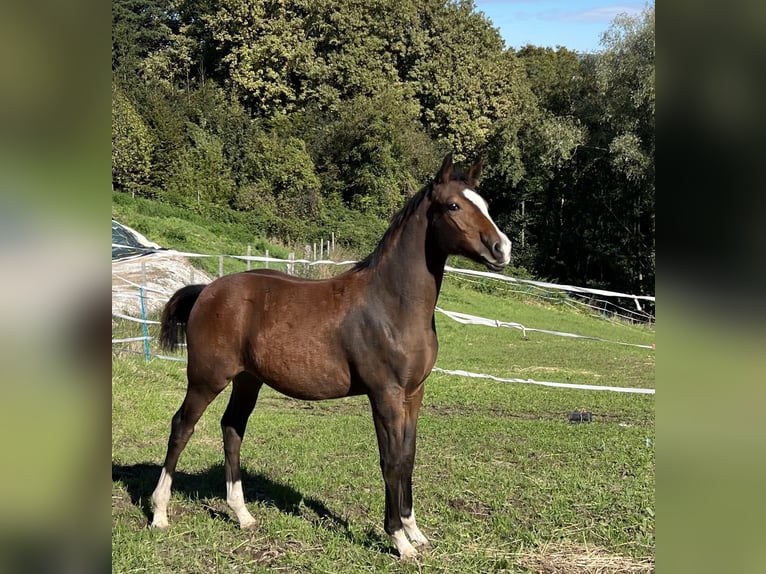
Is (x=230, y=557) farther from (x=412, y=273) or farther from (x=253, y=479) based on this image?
(x=412, y=273)

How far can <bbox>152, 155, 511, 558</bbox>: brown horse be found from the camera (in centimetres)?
333

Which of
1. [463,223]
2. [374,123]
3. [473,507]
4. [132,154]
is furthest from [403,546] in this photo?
[374,123]

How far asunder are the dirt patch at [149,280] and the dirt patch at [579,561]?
7.37 meters

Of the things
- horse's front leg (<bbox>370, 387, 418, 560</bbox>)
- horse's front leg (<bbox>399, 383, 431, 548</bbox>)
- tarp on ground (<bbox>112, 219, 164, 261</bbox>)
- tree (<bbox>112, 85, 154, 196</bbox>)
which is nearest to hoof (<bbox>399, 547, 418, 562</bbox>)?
horse's front leg (<bbox>370, 387, 418, 560</bbox>)

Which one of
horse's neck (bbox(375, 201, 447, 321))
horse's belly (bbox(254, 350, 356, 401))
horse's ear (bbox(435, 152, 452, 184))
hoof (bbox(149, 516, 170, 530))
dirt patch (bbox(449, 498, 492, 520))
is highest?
horse's ear (bbox(435, 152, 452, 184))

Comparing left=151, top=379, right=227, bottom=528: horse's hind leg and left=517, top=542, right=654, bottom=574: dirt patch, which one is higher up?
left=151, top=379, right=227, bottom=528: horse's hind leg

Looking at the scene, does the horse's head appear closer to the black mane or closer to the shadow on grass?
the black mane

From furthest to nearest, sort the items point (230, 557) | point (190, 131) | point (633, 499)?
point (190, 131)
point (633, 499)
point (230, 557)

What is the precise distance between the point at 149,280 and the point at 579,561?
31.2ft

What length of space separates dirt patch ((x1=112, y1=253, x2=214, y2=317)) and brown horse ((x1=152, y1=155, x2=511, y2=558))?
6.03 m

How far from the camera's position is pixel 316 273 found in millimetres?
12289

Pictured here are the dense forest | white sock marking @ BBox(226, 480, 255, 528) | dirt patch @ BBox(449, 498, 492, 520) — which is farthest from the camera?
the dense forest
